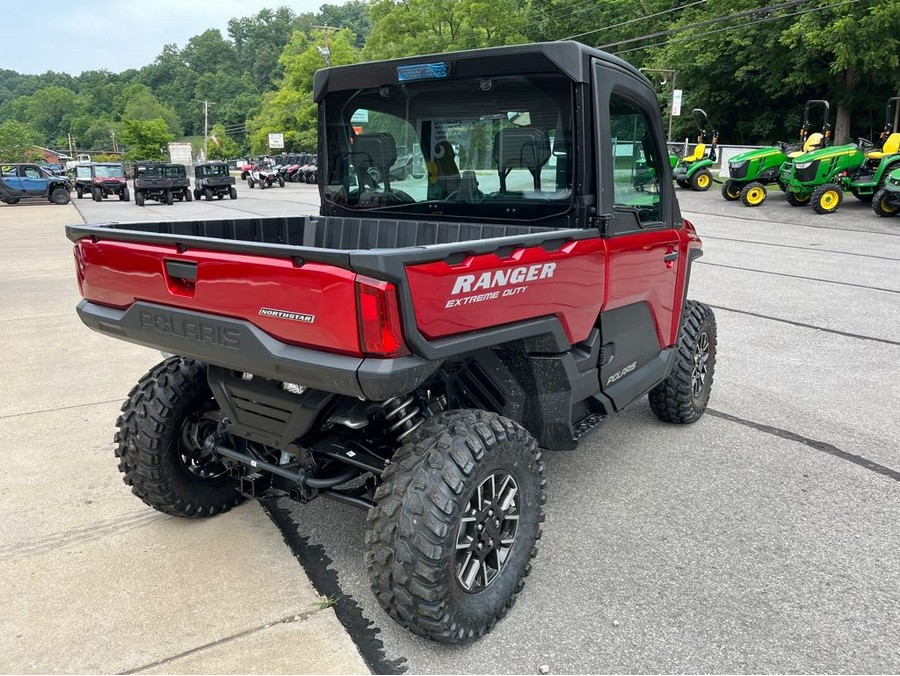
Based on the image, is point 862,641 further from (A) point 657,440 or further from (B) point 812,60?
(B) point 812,60

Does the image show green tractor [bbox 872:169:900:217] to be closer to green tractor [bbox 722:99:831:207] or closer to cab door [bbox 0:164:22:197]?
green tractor [bbox 722:99:831:207]

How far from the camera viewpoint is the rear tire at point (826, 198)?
18.1 m

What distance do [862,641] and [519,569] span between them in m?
1.28

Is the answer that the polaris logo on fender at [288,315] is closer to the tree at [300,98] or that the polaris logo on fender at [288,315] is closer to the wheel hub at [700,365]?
the wheel hub at [700,365]

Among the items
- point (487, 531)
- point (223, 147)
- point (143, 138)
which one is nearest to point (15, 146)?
point (143, 138)

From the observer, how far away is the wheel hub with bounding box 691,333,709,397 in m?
4.65

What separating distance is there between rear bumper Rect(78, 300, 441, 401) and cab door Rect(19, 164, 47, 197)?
107 feet

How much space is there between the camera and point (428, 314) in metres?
2.32

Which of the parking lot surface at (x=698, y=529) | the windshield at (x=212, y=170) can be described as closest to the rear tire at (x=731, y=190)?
the parking lot surface at (x=698, y=529)

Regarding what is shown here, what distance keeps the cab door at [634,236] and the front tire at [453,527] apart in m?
0.95

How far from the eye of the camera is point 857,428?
15.4 feet

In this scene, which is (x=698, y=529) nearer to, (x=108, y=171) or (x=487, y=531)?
(x=487, y=531)

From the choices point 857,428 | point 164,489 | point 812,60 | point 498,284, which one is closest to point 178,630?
point 164,489

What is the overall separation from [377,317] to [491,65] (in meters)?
1.66
